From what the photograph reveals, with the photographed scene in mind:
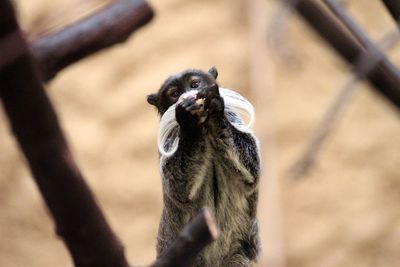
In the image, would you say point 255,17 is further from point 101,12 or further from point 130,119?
point 101,12

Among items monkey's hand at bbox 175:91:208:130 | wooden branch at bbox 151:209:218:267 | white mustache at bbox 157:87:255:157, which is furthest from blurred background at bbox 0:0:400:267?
wooden branch at bbox 151:209:218:267

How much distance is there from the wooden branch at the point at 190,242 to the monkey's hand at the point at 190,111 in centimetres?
84

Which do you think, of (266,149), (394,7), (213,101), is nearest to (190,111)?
(213,101)

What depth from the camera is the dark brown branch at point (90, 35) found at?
135 cm

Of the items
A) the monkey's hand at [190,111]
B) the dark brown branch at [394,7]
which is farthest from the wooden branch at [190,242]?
the monkey's hand at [190,111]

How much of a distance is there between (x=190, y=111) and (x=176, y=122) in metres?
0.16

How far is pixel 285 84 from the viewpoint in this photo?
17.6ft

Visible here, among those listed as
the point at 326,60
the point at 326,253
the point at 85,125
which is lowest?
the point at 326,253

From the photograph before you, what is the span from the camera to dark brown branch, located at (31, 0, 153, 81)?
135 centimetres

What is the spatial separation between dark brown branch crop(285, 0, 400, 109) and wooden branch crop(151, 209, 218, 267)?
11.5 inches

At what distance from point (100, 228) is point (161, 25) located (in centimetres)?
431

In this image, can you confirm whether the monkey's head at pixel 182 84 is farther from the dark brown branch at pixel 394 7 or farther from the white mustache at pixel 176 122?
the dark brown branch at pixel 394 7

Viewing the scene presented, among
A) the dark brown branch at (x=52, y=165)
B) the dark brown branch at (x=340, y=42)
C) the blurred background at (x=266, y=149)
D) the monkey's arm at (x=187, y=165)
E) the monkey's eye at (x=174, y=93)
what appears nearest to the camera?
the dark brown branch at (x=52, y=165)

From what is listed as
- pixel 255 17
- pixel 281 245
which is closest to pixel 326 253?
pixel 281 245
